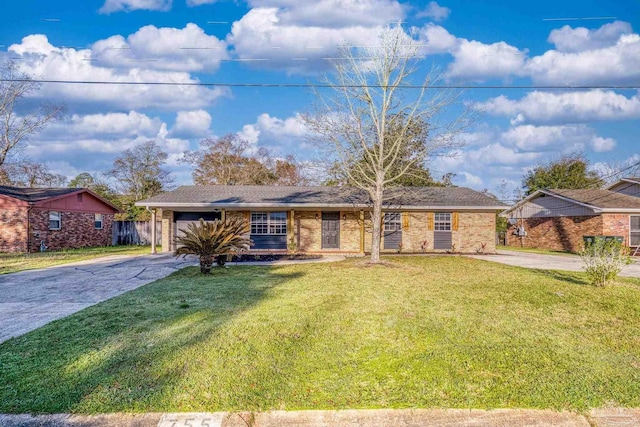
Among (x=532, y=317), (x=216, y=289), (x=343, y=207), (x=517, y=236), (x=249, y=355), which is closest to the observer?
(x=249, y=355)

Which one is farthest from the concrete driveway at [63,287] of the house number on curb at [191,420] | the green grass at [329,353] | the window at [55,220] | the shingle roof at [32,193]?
the window at [55,220]

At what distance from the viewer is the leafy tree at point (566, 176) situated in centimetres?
3356

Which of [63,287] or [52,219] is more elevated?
[52,219]

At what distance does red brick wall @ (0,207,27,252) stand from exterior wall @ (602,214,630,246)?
28.0m

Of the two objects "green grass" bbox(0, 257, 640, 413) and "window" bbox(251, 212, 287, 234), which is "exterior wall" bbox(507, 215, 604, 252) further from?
"green grass" bbox(0, 257, 640, 413)

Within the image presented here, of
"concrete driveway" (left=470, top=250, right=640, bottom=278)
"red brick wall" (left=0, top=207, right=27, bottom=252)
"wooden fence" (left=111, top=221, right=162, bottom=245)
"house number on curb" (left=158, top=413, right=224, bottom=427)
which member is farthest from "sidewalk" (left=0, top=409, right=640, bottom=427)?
"wooden fence" (left=111, top=221, right=162, bottom=245)

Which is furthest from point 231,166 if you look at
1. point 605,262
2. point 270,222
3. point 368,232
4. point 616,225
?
point 605,262

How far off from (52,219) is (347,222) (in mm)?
15374

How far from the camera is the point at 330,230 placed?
18031 millimetres

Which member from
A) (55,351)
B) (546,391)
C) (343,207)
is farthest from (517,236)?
(55,351)

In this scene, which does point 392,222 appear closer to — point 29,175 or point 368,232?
point 368,232

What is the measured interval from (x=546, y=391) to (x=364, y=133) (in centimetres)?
1130

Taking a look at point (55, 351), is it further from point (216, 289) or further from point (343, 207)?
point (343, 207)

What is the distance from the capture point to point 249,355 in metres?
4.08
